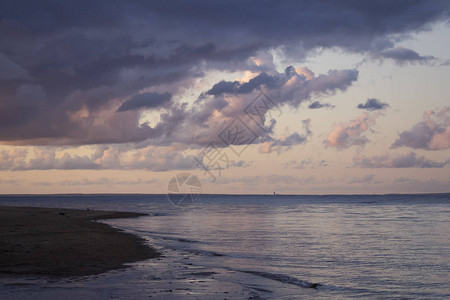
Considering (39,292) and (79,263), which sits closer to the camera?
(39,292)

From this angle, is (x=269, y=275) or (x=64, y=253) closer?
(x=269, y=275)

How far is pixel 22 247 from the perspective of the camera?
101 feet

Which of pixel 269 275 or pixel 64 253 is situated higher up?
pixel 64 253

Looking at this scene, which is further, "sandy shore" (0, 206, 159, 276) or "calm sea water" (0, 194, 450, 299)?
"sandy shore" (0, 206, 159, 276)

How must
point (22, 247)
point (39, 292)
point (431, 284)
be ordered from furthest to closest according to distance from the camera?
point (22, 247)
point (431, 284)
point (39, 292)

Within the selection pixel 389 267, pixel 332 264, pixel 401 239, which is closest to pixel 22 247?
pixel 332 264

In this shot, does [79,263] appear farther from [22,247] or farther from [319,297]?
[319,297]

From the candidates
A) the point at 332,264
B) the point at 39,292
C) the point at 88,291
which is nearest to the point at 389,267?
the point at 332,264

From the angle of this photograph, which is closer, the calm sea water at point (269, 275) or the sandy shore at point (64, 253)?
the calm sea water at point (269, 275)

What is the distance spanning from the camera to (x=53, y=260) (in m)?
26.3

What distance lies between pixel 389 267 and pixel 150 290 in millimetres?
15446

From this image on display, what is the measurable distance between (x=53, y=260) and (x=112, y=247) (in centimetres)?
786

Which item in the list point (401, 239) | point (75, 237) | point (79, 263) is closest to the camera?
point (79, 263)

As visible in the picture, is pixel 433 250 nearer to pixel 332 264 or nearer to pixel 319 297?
pixel 332 264
